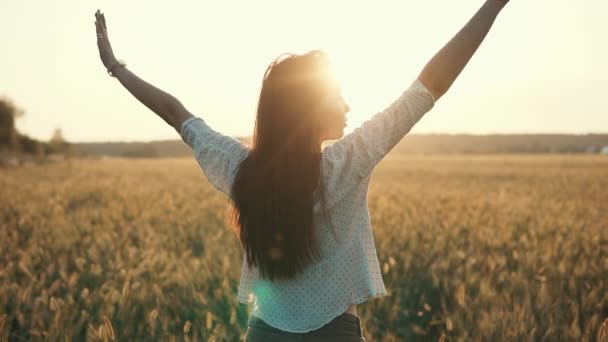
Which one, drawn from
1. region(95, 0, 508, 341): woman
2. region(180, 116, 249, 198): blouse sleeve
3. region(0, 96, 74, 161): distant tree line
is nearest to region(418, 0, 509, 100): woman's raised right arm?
region(95, 0, 508, 341): woman

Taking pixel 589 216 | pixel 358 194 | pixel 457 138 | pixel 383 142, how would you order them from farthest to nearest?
pixel 457 138, pixel 589 216, pixel 358 194, pixel 383 142

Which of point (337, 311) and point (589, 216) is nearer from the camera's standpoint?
point (337, 311)

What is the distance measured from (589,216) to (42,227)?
6.66 metres

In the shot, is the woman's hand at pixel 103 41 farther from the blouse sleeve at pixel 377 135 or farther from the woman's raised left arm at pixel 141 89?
the blouse sleeve at pixel 377 135

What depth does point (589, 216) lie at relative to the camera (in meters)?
8.63

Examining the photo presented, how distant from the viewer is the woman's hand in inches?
A: 102

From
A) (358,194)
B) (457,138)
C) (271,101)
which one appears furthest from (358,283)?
(457,138)

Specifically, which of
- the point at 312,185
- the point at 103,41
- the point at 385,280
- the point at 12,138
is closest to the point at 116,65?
the point at 103,41

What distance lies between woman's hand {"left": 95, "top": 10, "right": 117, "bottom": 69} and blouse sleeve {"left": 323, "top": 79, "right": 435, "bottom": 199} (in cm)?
122

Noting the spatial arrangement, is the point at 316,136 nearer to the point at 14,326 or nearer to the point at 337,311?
the point at 337,311

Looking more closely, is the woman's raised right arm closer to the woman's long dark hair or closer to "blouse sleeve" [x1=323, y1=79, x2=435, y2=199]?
"blouse sleeve" [x1=323, y1=79, x2=435, y2=199]

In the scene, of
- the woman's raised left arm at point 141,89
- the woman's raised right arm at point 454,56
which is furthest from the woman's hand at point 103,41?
the woman's raised right arm at point 454,56

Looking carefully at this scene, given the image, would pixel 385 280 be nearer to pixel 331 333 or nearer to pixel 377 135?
pixel 331 333

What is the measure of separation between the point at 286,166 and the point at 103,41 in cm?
120
